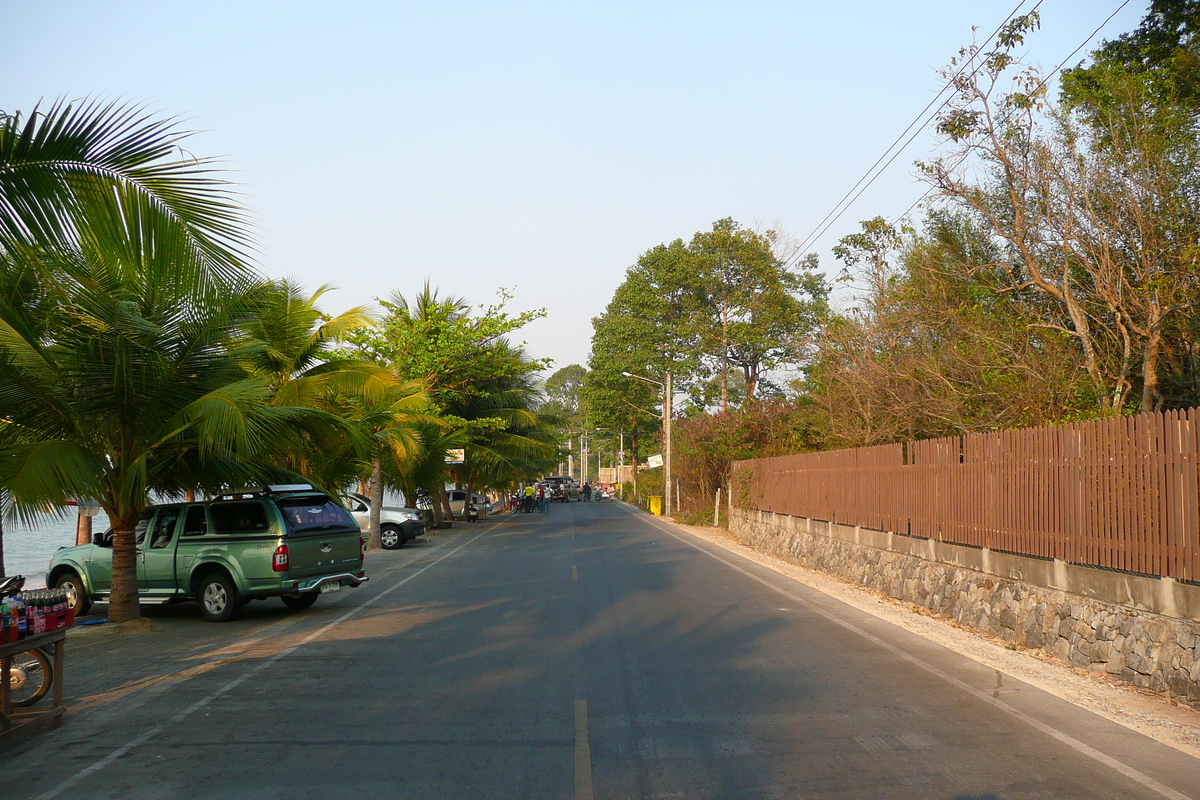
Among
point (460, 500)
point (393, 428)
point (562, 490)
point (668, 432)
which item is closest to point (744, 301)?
point (668, 432)

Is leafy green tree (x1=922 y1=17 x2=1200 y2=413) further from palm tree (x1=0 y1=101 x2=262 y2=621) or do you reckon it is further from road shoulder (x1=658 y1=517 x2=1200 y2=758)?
palm tree (x1=0 y1=101 x2=262 y2=621)

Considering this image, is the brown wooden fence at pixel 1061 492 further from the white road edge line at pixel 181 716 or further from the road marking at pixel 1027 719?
the white road edge line at pixel 181 716

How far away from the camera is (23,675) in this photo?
843cm

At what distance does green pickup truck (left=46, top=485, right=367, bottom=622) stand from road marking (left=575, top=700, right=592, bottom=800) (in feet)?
22.5

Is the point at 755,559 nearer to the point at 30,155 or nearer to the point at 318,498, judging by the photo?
the point at 318,498

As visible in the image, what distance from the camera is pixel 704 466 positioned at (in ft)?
135

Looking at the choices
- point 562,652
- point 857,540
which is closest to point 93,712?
point 562,652

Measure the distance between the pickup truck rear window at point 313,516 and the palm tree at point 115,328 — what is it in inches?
44.0

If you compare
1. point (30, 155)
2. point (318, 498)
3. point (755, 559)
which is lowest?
point (755, 559)

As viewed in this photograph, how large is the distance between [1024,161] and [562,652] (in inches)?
494

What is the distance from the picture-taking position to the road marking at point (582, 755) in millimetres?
5621

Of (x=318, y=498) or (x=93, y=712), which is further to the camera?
(x=318, y=498)

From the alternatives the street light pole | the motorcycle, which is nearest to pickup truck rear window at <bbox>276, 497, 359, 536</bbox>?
the motorcycle

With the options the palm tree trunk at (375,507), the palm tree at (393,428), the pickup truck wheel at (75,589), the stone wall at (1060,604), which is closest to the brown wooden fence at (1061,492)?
the stone wall at (1060,604)
